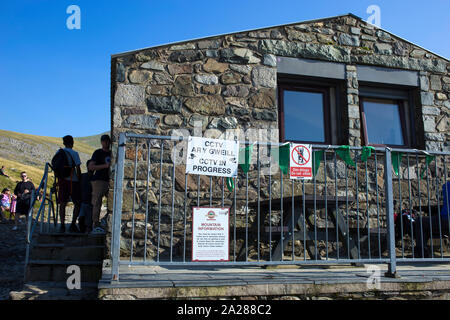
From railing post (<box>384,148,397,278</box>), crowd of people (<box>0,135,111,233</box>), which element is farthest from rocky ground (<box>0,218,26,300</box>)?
railing post (<box>384,148,397,278</box>)

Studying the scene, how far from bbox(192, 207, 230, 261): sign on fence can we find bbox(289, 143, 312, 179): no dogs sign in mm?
874

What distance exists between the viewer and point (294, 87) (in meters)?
6.11

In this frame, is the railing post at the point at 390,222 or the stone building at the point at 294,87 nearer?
the railing post at the point at 390,222

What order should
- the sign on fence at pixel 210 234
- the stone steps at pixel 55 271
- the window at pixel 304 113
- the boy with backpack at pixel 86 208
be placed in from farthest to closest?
the boy with backpack at pixel 86 208 < the window at pixel 304 113 < the stone steps at pixel 55 271 < the sign on fence at pixel 210 234

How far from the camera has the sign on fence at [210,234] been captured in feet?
10.8

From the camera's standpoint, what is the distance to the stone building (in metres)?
5.24

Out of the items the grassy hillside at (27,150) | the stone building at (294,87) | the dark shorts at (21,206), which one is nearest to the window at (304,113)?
the stone building at (294,87)

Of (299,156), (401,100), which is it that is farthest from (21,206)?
(401,100)

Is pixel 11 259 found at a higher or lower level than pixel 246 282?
lower

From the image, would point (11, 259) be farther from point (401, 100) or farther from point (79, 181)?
point (401, 100)

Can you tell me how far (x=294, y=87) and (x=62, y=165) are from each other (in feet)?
12.5

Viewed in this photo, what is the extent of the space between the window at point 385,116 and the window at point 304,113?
2.07 feet

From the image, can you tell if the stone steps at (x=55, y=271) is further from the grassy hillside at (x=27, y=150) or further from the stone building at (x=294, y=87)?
Answer: the grassy hillside at (x=27, y=150)

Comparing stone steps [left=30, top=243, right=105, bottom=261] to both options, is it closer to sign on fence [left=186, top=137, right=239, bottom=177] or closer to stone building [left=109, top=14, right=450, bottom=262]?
stone building [left=109, top=14, right=450, bottom=262]
